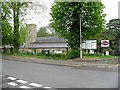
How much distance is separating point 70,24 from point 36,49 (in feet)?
116

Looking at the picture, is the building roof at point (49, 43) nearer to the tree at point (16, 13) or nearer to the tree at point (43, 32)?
the tree at point (43, 32)

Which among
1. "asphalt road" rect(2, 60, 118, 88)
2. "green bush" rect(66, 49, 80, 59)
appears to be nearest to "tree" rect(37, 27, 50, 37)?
"green bush" rect(66, 49, 80, 59)

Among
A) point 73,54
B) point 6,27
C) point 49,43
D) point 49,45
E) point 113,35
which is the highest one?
point 6,27

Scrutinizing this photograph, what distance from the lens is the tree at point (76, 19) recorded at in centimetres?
2284

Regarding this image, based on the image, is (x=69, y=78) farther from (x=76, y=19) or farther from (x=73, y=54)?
(x=76, y=19)

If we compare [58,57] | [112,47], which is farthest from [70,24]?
[112,47]

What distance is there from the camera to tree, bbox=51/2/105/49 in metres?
22.8

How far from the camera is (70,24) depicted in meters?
23.8

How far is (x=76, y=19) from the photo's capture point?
23266mm

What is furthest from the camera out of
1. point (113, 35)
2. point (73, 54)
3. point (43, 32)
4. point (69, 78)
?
point (43, 32)

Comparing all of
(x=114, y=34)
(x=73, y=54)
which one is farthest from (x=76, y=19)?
(x=114, y=34)

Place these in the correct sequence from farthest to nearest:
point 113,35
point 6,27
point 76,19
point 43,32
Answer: point 43,32
point 113,35
point 6,27
point 76,19

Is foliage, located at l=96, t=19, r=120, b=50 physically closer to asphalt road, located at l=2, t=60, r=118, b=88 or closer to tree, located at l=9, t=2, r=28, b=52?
tree, located at l=9, t=2, r=28, b=52

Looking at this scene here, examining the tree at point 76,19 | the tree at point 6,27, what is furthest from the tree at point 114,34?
the tree at point 6,27
